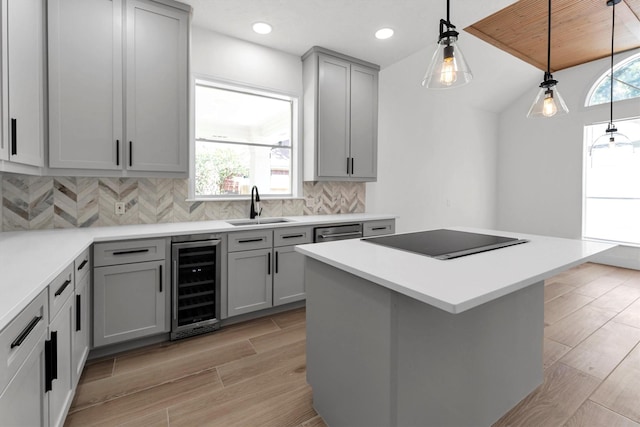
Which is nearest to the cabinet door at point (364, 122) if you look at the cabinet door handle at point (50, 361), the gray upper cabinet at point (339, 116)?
the gray upper cabinet at point (339, 116)

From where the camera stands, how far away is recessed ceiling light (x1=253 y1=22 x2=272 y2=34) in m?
2.95

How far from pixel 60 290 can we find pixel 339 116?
304cm

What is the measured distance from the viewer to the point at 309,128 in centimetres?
355

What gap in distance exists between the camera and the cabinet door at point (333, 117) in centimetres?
350

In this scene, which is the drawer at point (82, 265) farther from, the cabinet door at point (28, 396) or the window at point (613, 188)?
the window at point (613, 188)

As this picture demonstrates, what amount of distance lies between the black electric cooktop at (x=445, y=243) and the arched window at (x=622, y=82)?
4745 millimetres

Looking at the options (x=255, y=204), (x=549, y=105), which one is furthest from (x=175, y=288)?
(x=549, y=105)

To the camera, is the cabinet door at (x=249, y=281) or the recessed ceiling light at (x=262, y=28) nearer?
the cabinet door at (x=249, y=281)

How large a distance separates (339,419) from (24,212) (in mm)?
2681

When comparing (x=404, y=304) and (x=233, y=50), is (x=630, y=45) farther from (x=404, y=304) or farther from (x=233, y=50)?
(x=404, y=304)

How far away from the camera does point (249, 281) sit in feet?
9.07

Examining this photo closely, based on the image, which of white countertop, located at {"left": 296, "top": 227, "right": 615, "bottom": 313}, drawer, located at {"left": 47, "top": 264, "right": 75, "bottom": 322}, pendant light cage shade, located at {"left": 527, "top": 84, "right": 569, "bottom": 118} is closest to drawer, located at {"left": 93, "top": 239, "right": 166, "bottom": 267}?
drawer, located at {"left": 47, "top": 264, "right": 75, "bottom": 322}

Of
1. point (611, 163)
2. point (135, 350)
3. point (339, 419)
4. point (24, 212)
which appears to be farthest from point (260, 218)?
point (611, 163)

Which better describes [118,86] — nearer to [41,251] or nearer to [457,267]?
[41,251]
